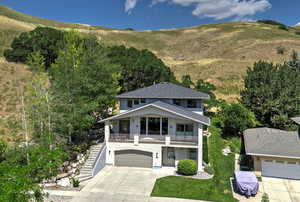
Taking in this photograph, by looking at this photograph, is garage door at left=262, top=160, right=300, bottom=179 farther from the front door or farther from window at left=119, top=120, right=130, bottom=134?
window at left=119, top=120, right=130, bottom=134

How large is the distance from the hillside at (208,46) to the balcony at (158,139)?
19607mm

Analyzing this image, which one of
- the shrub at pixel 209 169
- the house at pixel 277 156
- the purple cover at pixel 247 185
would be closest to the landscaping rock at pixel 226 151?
the house at pixel 277 156

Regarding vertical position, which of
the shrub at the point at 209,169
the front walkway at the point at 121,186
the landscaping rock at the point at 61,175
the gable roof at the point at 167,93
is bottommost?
the front walkway at the point at 121,186

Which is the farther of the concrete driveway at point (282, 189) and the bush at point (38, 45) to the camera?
the bush at point (38, 45)

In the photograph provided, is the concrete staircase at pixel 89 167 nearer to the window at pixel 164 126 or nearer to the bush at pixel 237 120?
the window at pixel 164 126

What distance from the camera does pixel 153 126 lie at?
21234mm

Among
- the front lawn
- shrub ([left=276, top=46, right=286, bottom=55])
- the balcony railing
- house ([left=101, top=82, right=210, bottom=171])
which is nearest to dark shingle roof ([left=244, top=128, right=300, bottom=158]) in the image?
the front lawn

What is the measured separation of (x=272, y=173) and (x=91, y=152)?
1578cm

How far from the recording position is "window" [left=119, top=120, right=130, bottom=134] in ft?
73.6

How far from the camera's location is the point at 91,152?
2014cm

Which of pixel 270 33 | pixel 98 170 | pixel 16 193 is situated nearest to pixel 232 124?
pixel 98 170

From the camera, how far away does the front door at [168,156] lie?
66.5ft

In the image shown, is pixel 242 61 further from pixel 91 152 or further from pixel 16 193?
pixel 16 193

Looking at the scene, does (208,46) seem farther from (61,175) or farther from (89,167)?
(61,175)
